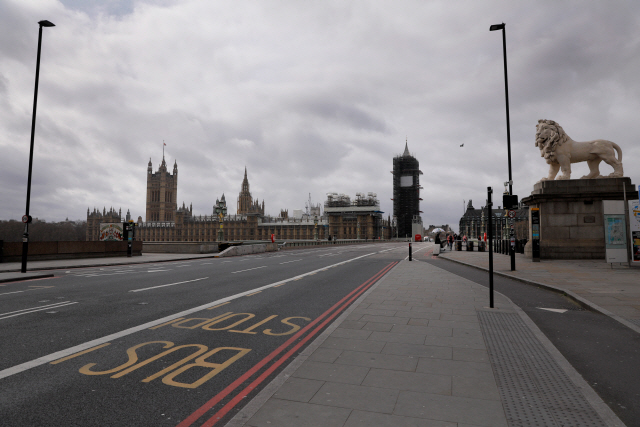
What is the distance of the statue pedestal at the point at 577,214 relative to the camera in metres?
20.7

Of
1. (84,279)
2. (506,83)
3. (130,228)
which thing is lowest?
(84,279)

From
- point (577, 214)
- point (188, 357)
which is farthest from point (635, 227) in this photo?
point (188, 357)

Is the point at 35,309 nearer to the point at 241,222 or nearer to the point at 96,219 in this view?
the point at 241,222

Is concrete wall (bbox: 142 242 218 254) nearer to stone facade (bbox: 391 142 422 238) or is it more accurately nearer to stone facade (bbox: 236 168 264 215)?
stone facade (bbox: 391 142 422 238)

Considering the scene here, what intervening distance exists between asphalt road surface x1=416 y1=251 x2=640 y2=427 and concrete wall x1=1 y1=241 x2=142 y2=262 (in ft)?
81.4

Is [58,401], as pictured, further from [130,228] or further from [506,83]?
[130,228]

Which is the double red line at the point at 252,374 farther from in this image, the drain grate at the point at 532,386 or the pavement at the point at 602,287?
the pavement at the point at 602,287

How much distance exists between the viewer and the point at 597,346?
5879 mm

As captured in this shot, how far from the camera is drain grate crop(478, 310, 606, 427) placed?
347 cm

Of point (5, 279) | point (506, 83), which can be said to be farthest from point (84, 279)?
point (506, 83)

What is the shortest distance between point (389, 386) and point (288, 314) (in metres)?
4.12

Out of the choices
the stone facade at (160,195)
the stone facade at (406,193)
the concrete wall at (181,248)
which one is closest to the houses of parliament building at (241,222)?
the stone facade at (160,195)

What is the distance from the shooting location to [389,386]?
4141mm

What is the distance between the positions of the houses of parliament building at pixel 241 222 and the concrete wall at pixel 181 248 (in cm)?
11266
